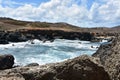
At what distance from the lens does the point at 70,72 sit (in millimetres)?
5617

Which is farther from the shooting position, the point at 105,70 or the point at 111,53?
the point at 111,53

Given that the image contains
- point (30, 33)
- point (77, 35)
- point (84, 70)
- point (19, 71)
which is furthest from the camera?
point (77, 35)

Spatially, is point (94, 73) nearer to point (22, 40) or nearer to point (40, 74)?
point (40, 74)

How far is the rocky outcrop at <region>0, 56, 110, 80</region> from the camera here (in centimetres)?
555

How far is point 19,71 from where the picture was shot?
5.99 m

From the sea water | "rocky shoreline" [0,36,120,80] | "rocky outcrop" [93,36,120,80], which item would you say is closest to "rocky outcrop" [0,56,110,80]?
"rocky shoreline" [0,36,120,80]

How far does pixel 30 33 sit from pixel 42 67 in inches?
3084

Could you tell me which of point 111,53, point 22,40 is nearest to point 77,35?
point 22,40

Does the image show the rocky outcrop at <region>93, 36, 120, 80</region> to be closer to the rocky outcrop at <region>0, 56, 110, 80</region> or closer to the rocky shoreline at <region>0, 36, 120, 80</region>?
the rocky shoreline at <region>0, 36, 120, 80</region>

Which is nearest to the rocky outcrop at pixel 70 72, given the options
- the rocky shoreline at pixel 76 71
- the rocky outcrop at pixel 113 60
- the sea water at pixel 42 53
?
the rocky shoreline at pixel 76 71

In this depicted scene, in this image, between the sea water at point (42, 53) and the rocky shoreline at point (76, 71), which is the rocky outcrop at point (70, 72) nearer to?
the rocky shoreline at point (76, 71)

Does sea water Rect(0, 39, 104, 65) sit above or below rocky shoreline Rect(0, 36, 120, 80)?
below

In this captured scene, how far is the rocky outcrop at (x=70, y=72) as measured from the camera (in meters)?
5.55

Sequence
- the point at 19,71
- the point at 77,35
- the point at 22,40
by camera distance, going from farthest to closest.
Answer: the point at 77,35, the point at 22,40, the point at 19,71
